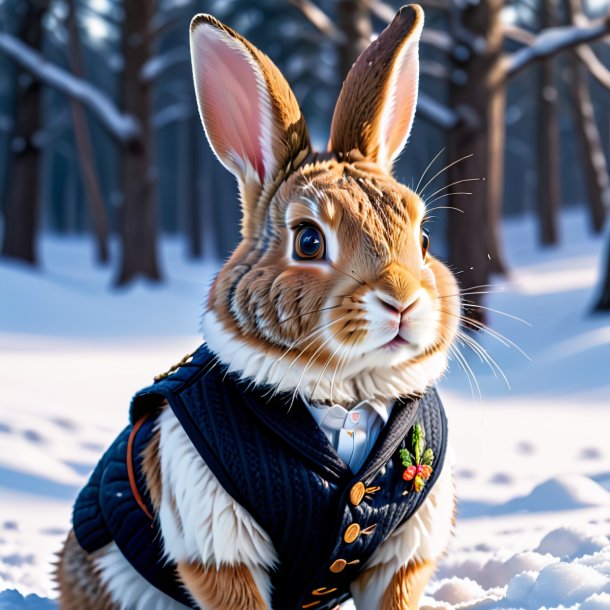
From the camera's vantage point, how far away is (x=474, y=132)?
Result: 9266mm

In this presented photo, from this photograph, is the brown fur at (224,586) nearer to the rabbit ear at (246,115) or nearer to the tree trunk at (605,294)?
the rabbit ear at (246,115)

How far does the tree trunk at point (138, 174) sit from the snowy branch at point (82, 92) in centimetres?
40

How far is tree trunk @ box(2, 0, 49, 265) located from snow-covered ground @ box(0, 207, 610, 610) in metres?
3.13

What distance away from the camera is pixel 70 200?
1374 inches

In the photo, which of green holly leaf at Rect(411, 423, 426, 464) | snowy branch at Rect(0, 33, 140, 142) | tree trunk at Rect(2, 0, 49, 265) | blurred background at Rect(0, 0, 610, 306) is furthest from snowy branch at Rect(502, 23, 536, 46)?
green holly leaf at Rect(411, 423, 426, 464)

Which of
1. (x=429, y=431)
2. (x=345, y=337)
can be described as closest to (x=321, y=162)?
(x=345, y=337)

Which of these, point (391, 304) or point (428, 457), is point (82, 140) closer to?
point (428, 457)

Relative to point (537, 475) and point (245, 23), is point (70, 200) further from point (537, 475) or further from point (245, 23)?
point (537, 475)

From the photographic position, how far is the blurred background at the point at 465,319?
3633 mm

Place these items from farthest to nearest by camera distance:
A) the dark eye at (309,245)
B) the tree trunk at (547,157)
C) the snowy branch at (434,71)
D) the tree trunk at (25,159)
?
the tree trunk at (547,157) → the tree trunk at (25,159) → the snowy branch at (434,71) → the dark eye at (309,245)

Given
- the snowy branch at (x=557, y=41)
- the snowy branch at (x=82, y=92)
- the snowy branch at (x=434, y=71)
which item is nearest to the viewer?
the snowy branch at (x=557, y=41)

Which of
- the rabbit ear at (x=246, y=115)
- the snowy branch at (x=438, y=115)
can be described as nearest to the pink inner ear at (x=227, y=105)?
the rabbit ear at (x=246, y=115)

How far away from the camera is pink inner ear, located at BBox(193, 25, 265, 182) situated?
7.88 feet

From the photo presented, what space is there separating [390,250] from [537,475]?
10.9ft
